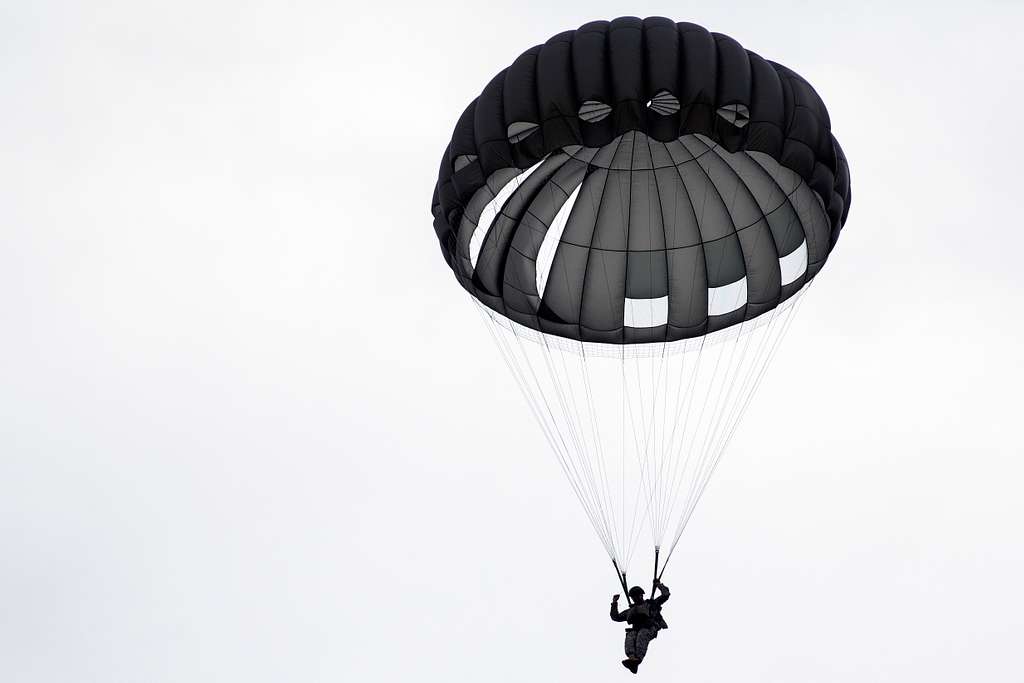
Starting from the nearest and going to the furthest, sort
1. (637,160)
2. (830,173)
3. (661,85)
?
(661,85) < (830,173) < (637,160)

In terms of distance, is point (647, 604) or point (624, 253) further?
point (624, 253)

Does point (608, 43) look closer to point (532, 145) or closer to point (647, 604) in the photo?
point (532, 145)

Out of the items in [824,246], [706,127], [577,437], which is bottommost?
[577,437]

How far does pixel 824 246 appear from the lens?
1981 centimetres

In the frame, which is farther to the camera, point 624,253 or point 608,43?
point 624,253

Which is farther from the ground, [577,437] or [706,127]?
[706,127]

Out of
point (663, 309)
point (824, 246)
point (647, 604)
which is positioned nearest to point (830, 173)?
point (824, 246)

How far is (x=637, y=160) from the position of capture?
19.8 metres

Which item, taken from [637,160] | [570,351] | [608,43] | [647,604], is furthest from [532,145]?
[647,604]

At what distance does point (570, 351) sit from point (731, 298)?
2441mm

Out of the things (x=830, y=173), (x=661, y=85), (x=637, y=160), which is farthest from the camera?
(x=637, y=160)

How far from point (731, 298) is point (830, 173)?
2629 millimetres

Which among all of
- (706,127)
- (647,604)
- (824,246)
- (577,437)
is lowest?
(647,604)

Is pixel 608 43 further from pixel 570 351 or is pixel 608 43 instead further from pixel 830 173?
pixel 570 351
